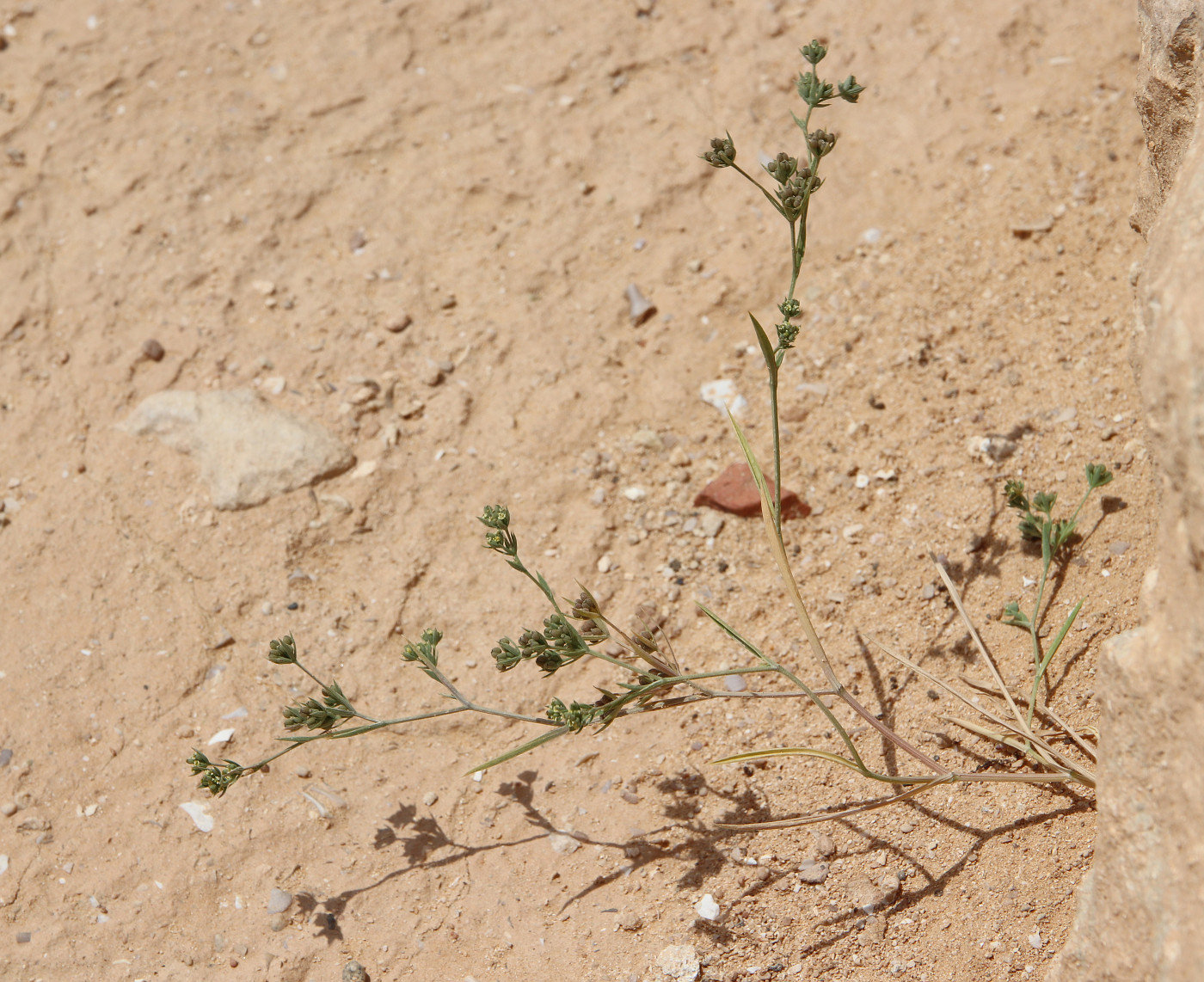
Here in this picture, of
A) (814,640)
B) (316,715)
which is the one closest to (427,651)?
(316,715)

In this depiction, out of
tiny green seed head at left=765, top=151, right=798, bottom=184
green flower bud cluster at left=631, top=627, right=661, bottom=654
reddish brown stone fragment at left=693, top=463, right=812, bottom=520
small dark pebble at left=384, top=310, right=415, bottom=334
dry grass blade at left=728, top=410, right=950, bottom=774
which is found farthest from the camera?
small dark pebble at left=384, top=310, right=415, bottom=334

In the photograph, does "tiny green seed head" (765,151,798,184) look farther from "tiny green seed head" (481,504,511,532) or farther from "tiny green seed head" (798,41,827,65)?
"tiny green seed head" (481,504,511,532)

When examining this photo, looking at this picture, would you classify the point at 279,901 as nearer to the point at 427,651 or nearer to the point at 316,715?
the point at 316,715

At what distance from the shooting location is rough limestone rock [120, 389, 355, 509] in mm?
2896

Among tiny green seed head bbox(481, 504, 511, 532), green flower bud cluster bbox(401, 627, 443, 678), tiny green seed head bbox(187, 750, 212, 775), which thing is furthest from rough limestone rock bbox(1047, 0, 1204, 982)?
tiny green seed head bbox(187, 750, 212, 775)

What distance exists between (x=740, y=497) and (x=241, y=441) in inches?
60.1

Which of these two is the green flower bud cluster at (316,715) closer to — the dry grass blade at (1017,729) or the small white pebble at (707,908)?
the small white pebble at (707,908)

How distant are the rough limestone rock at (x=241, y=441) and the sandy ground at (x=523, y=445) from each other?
0.23 ft

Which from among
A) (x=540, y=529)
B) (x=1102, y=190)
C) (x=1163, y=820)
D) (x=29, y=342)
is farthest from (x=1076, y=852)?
(x=29, y=342)

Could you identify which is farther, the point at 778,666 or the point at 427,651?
the point at 427,651

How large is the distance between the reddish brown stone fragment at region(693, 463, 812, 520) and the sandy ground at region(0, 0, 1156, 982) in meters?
0.05

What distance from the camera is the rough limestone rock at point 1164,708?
4.69ft

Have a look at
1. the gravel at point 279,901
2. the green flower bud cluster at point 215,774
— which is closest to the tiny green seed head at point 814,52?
the green flower bud cluster at point 215,774

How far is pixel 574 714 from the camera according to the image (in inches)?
78.0
